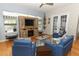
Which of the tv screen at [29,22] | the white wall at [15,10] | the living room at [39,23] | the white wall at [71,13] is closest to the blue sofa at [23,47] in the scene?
the living room at [39,23]

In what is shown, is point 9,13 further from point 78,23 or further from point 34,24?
point 78,23

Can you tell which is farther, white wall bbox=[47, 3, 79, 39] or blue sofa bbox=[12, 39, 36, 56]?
white wall bbox=[47, 3, 79, 39]

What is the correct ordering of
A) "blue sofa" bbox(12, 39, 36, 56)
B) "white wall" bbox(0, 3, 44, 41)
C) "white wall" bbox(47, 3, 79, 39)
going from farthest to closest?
"white wall" bbox(0, 3, 44, 41) < "white wall" bbox(47, 3, 79, 39) < "blue sofa" bbox(12, 39, 36, 56)

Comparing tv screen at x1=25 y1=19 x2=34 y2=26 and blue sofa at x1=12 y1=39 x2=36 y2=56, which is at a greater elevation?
tv screen at x1=25 y1=19 x2=34 y2=26

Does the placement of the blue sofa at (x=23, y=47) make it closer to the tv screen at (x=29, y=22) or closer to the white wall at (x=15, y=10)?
the tv screen at (x=29, y=22)

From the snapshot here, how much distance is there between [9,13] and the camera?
3738 millimetres

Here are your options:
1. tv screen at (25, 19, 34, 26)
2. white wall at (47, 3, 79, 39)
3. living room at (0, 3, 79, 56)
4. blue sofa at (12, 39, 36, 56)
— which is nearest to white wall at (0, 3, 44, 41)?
living room at (0, 3, 79, 56)

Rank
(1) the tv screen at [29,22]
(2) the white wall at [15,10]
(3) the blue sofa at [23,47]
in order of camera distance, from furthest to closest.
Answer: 1. (1) the tv screen at [29,22]
2. (2) the white wall at [15,10]
3. (3) the blue sofa at [23,47]

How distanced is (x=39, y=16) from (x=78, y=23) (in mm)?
1574

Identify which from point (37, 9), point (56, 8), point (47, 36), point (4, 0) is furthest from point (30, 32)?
point (4, 0)

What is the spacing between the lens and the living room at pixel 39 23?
3.56 metres

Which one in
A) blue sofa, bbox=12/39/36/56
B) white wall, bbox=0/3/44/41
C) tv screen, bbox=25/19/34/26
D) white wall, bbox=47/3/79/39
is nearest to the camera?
blue sofa, bbox=12/39/36/56

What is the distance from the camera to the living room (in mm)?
3559

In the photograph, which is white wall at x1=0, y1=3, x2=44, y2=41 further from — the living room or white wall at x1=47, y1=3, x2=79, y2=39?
white wall at x1=47, y1=3, x2=79, y2=39
